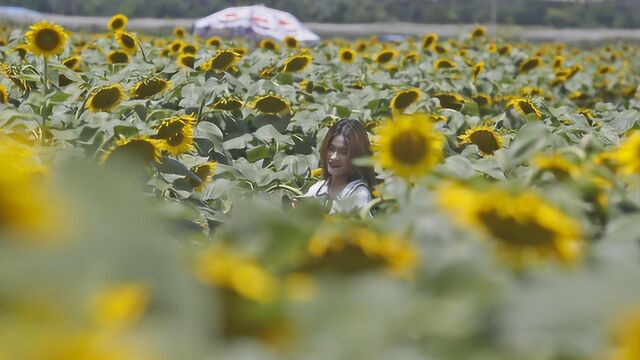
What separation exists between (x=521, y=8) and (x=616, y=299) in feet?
77.0

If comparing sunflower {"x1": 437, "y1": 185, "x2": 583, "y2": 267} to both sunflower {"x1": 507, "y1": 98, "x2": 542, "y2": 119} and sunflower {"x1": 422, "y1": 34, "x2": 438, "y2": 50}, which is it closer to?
sunflower {"x1": 507, "y1": 98, "x2": 542, "y2": 119}

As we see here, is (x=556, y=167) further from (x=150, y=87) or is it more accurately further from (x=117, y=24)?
(x=117, y=24)

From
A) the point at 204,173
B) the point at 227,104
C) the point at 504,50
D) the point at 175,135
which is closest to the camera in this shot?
the point at 175,135

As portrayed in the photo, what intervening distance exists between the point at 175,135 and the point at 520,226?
2029 mm

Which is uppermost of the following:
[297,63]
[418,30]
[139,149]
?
[139,149]

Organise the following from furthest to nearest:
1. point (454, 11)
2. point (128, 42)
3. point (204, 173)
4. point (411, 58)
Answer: point (454, 11), point (411, 58), point (128, 42), point (204, 173)

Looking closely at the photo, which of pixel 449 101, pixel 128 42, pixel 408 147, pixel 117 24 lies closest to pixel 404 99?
pixel 449 101

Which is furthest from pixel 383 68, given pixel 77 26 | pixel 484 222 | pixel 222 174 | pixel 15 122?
pixel 77 26

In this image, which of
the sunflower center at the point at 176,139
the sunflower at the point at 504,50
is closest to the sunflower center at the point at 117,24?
the sunflower center at the point at 176,139

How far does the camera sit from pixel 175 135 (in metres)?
2.95

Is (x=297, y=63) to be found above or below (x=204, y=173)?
below

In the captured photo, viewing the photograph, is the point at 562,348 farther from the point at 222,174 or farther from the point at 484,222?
the point at 222,174

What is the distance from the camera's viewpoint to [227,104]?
14.9 ft

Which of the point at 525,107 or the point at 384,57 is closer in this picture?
the point at 525,107
